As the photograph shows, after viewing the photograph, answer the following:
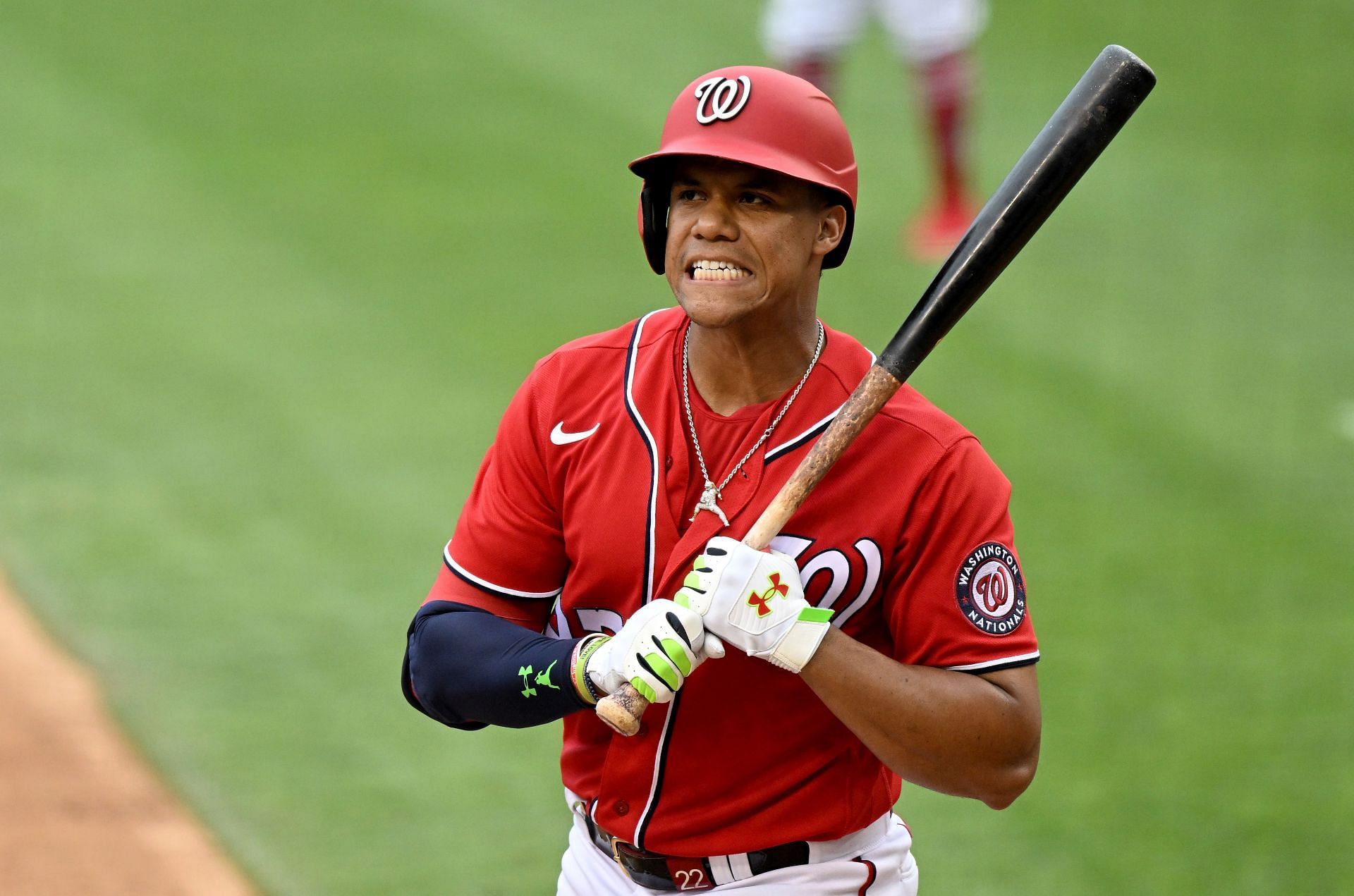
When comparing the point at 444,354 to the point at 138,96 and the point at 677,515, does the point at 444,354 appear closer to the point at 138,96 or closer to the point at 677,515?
the point at 138,96

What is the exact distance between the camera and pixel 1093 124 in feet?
8.45

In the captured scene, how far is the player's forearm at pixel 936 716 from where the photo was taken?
238 centimetres

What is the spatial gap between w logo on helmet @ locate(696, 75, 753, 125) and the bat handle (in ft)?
2.63

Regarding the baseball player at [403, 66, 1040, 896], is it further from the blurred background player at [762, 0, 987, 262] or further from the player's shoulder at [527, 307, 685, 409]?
the blurred background player at [762, 0, 987, 262]

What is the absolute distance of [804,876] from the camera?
2652mm

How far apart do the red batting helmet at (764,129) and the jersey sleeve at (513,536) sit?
1.45 ft

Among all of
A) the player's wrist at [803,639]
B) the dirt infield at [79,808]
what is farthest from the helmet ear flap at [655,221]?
the dirt infield at [79,808]

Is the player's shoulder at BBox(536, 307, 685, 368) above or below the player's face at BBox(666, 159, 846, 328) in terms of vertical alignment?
below

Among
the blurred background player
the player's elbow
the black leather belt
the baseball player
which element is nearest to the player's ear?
the baseball player

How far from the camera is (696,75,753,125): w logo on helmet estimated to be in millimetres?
2467

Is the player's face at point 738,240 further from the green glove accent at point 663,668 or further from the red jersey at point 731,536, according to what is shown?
the green glove accent at point 663,668

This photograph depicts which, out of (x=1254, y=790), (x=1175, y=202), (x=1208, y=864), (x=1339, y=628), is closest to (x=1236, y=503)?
(x=1339, y=628)

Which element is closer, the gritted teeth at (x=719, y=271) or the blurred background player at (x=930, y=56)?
the gritted teeth at (x=719, y=271)

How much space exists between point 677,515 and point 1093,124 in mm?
835
